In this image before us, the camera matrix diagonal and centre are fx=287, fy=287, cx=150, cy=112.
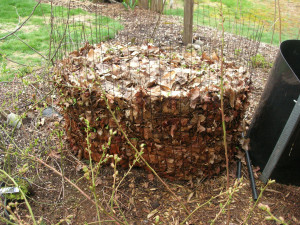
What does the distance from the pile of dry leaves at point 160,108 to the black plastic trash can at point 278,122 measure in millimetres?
224

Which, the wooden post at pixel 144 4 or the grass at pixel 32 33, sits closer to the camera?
the grass at pixel 32 33

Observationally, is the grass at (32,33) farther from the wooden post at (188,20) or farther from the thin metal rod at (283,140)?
the thin metal rod at (283,140)

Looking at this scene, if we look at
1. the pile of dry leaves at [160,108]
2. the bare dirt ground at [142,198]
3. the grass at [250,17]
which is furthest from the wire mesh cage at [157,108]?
the grass at [250,17]

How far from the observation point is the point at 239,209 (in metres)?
2.36

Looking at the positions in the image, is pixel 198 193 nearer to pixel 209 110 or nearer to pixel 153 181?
pixel 153 181

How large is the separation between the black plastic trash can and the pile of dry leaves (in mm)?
224

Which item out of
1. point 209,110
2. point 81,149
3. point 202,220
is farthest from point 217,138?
point 81,149

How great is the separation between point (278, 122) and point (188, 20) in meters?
2.61

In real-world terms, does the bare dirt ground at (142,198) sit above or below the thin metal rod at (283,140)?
below

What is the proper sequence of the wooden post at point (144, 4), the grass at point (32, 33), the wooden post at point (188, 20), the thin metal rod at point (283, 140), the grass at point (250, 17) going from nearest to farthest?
the thin metal rod at point (283, 140) < the wooden post at point (188, 20) < the grass at point (32, 33) < the grass at point (250, 17) < the wooden post at point (144, 4)

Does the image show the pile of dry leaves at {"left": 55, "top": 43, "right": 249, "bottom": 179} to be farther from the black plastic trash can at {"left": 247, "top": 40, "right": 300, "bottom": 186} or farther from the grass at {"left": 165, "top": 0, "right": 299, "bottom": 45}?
the grass at {"left": 165, "top": 0, "right": 299, "bottom": 45}

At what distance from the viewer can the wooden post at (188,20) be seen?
4.27 m

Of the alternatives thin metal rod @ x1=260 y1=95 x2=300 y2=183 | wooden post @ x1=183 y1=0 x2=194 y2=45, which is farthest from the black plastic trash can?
wooden post @ x1=183 y1=0 x2=194 y2=45

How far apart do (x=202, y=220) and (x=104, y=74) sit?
1.46 metres
